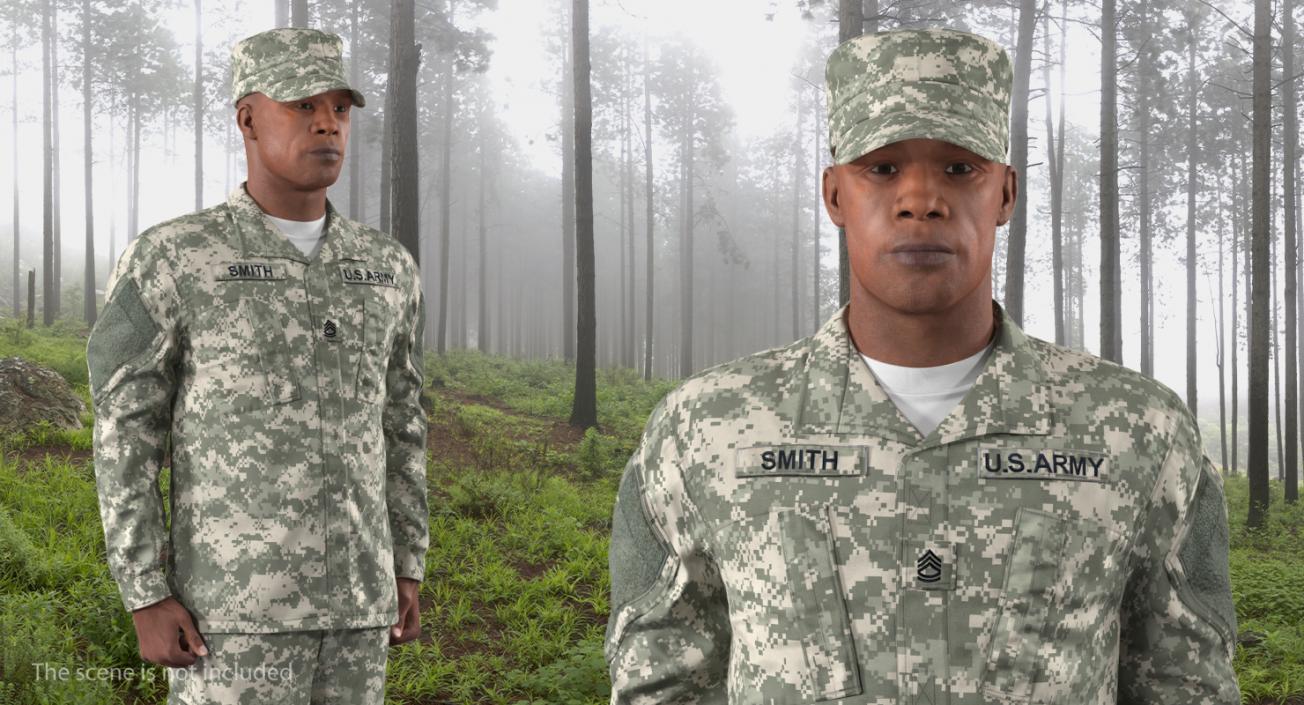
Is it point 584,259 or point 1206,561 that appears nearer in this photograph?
point 1206,561

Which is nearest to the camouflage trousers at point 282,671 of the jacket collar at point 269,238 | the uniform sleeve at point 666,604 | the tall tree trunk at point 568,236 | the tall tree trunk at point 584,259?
the jacket collar at point 269,238

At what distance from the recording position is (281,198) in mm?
3277

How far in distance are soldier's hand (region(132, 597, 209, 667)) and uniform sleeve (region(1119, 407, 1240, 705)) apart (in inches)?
91.8

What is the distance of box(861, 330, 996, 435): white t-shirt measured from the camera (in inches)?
66.8

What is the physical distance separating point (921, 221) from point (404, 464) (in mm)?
2214

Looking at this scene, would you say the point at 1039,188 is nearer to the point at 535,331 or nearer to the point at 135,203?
the point at 535,331

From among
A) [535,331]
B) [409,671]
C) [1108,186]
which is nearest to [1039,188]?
[535,331]

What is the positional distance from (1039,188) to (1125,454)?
53.9m

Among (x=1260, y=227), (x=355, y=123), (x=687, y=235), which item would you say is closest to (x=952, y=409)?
(x=1260, y=227)

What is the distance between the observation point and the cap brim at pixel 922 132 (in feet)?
5.45

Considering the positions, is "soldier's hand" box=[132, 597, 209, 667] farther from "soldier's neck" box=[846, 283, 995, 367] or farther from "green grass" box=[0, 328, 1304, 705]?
"green grass" box=[0, 328, 1304, 705]

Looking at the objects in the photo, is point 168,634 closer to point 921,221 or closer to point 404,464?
point 404,464

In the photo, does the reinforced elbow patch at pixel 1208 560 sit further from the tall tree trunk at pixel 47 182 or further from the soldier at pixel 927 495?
the tall tree trunk at pixel 47 182

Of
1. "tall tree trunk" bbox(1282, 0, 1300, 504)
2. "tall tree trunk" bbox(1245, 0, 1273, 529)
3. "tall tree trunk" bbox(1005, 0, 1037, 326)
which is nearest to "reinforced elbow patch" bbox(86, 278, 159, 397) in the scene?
"tall tree trunk" bbox(1245, 0, 1273, 529)
